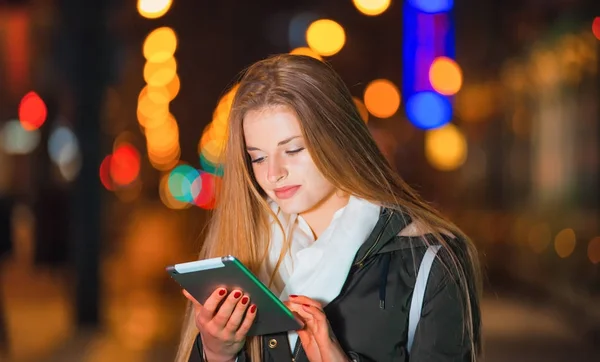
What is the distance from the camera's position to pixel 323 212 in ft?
10.6

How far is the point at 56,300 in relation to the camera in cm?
1433

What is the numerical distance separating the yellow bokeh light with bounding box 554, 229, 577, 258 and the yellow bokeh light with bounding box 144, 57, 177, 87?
10.9 metres

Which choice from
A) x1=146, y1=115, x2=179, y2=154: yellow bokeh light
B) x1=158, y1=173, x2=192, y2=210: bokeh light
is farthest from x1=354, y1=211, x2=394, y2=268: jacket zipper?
x1=158, y1=173, x2=192, y2=210: bokeh light

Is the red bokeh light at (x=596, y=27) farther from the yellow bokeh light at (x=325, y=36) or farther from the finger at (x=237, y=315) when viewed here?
the finger at (x=237, y=315)

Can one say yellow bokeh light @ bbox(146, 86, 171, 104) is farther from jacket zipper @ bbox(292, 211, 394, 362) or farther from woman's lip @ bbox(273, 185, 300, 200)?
jacket zipper @ bbox(292, 211, 394, 362)

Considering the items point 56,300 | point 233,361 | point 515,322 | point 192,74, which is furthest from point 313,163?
point 192,74

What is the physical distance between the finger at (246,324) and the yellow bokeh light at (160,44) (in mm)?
13588

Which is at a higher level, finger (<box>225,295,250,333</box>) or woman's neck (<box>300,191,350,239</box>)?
woman's neck (<box>300,191,350,239</box>)

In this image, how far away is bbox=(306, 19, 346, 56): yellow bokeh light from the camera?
14500 mm

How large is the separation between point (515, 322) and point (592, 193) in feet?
5.56

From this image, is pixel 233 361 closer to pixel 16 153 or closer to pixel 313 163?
pixel 313 163

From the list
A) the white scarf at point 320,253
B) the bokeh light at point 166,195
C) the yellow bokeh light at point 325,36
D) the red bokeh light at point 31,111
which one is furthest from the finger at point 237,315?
the bokeh light at point 166,195

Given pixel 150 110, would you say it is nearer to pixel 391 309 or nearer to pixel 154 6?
pixel 154 6

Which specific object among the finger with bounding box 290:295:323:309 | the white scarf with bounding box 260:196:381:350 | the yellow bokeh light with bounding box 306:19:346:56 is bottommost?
the finger with bounding box 290:295:323:309
